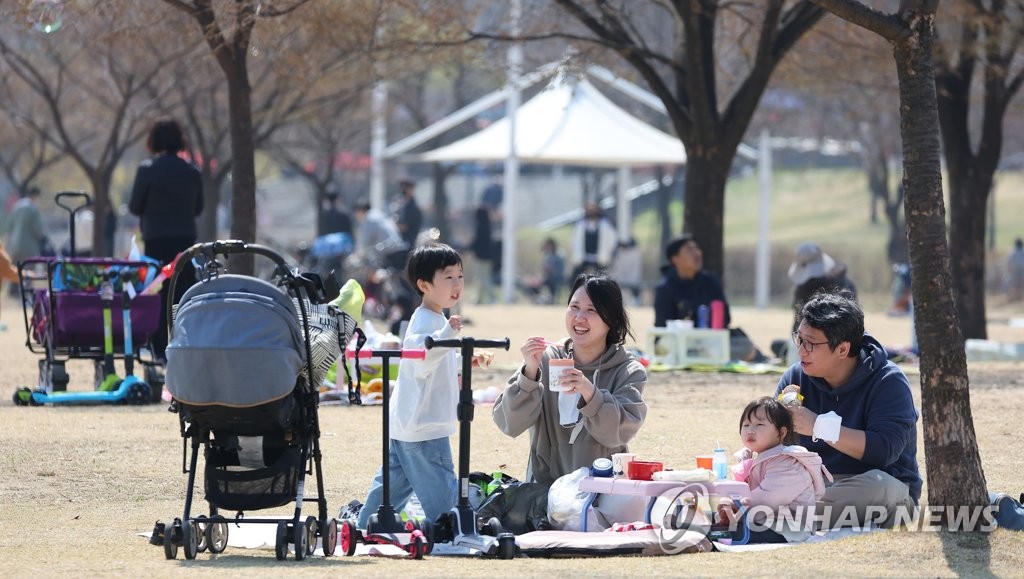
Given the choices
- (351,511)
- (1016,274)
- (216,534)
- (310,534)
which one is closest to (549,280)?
(1016,274)

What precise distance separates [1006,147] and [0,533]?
4672 centimetres

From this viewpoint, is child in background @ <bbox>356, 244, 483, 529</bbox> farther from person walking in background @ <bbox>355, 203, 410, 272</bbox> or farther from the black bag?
person walking in background @ <bbox>355, 203, 410, 272</bbox>

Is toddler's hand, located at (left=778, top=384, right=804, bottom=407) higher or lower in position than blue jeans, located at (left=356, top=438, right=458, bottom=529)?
higher

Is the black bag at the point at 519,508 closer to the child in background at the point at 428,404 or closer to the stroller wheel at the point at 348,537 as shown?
the child in background at the point at 428,404

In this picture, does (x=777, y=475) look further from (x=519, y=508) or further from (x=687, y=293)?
(x=687, y=293)

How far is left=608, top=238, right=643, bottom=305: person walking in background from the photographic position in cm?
2967

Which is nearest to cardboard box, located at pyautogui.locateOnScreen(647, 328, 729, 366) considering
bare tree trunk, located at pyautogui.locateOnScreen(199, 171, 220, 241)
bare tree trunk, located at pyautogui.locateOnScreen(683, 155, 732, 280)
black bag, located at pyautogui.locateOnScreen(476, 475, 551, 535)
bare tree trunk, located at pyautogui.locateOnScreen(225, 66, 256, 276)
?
bare tree trunk, located at pyautogui.locateOnScreen(683, 155, 732, 280)

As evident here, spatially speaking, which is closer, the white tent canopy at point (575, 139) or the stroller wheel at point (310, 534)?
the stroller wheel at point (310, 534)

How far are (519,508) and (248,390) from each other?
1518 millimetres

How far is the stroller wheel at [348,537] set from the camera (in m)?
6.17

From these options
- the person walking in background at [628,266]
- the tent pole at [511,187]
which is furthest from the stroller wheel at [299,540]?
the person walking in background at [628,266]

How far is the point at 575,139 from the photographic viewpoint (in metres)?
24.8

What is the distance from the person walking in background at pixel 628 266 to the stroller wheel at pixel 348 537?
23424 mm

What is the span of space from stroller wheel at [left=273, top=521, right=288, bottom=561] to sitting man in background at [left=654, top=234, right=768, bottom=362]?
28.9 feet
